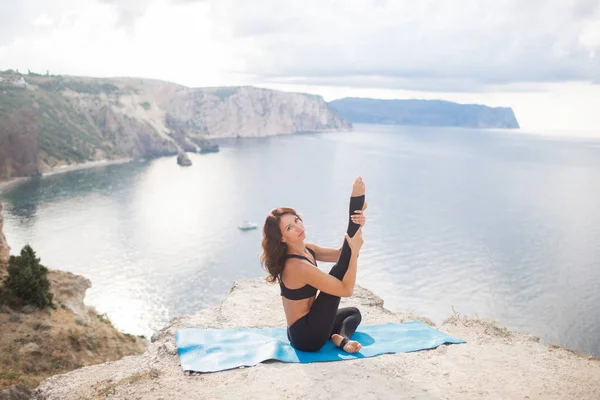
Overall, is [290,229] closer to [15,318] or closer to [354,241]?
[354,241]

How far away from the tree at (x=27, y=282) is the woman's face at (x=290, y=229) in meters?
13.6

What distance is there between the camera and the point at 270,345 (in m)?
7.11

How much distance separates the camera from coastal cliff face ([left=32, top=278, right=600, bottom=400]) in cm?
591

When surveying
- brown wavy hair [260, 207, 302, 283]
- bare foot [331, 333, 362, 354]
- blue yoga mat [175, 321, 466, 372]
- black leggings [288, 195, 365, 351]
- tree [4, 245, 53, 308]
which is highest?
brown wavy hair [260, 207, 302, 283]

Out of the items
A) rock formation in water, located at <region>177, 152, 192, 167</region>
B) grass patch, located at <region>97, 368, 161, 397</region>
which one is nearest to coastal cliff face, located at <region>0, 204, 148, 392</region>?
grass patch, located at <region>97, 368, 161, 397</region>

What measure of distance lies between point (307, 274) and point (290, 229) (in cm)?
65

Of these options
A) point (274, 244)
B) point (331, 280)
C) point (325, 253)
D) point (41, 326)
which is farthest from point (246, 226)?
point (331, 280)

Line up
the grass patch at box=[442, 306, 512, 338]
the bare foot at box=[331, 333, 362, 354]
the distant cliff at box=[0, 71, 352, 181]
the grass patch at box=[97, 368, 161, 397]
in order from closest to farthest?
the grass patch at box=[97, 368, 161, 397]
the bare foot at box=[331, 333, 362, 354]
the grass patch at box=[442, 306, 512, 338]
the distant cliff at box=[0, 71, 352, 181]

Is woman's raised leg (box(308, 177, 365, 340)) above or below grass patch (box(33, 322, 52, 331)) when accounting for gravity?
above

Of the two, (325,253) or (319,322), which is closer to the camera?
(319,322)

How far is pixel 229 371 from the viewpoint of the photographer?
6500 mm

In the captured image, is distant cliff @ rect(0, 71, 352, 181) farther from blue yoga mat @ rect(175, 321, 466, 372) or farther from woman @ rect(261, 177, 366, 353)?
woman @ rect(261, 177, 366, 353)

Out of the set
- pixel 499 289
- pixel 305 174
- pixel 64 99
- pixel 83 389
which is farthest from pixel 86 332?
pixel 64 99

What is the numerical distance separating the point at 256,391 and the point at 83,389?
9.29 feet
